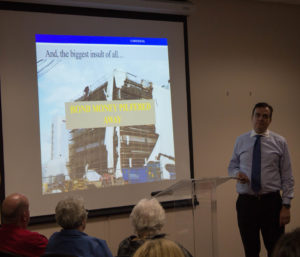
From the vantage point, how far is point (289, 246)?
115 cm

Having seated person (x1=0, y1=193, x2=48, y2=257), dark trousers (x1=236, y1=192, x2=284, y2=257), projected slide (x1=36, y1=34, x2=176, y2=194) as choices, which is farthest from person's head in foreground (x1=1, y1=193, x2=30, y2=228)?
dark trousers (x1=236, y1=192, x2=284, y2=257)

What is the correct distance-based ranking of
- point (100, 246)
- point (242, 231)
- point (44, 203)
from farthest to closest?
point (44, 203) < point (242, 231) < point (100, 246)

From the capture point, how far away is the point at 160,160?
15.2ft

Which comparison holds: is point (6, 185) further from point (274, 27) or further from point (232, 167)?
point (274, 27)

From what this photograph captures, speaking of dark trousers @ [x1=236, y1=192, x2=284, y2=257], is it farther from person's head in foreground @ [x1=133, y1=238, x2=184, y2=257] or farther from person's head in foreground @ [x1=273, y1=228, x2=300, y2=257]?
person's head in foreground @ [x1=273, y1=228, x2=300, y2=257]

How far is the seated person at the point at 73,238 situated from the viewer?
2.38 metres

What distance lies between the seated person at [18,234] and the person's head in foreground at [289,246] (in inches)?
67.4

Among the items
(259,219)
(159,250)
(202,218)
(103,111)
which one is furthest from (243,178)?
(159,250)

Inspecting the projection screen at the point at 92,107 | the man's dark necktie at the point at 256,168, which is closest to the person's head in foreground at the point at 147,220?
the man's dark necktie at the point at 256,168

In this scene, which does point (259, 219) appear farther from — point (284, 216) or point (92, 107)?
point (92, 107)

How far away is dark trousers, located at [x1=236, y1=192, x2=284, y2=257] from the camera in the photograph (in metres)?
3.72

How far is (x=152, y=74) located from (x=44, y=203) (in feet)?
5.72

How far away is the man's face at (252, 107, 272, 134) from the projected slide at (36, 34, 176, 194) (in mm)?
1094

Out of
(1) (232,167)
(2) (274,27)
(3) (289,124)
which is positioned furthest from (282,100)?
(1) (232,167)
